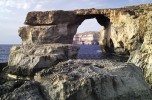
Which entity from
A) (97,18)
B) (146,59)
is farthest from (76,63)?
(97,18)

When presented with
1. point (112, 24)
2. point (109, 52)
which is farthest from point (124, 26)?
point (109, 52)

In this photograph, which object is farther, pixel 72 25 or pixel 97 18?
pixel 97 18

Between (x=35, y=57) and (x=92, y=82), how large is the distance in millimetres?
23179

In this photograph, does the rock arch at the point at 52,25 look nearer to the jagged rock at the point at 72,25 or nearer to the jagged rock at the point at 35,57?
the jagged rock at the point at 72,25

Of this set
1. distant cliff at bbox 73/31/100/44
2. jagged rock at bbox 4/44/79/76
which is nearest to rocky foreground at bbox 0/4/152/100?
jagged rock at bbox 4/44/79/76

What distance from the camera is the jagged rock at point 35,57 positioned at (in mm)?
29344

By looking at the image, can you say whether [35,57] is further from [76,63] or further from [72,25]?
[72,25]

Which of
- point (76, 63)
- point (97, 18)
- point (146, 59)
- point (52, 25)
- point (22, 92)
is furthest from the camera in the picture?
point (97, 18)

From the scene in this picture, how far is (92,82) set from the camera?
7.45m

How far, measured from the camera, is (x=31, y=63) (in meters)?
29.8

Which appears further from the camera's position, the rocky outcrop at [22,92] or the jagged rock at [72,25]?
the jagged rock at [72,25]

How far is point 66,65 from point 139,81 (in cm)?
203

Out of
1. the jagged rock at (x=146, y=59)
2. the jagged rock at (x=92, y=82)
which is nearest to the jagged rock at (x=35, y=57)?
the jagged rock at (x=146, y=59)

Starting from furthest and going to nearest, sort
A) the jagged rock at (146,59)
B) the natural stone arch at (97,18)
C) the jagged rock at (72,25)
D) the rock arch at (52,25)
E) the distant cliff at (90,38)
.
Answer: the distant cliff at (90,38) < the natural stone arch at (97,18) < the rock arch at (52,25) < the jagged rock at (72,25) < the jagged rock at (146,59)
